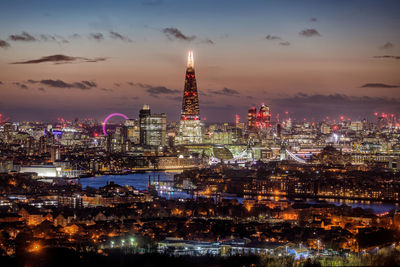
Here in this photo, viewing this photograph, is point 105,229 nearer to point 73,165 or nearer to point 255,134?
point 73,165

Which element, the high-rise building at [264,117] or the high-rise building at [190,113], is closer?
the high-rise building at [190,113]

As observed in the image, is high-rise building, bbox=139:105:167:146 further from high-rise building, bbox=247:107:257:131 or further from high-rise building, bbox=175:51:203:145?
high-rise building, bbox=247:107:257:131

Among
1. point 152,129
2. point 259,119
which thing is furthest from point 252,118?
point 152,129

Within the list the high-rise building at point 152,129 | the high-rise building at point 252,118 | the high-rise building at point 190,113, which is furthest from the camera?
the high-rise building at point 252,118

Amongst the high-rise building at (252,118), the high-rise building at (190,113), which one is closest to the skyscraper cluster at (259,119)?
the high-rise building at (252,118)

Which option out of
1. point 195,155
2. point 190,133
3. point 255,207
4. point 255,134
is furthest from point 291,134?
point 255,207

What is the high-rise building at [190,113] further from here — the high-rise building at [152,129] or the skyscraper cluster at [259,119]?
the skyscraper cluster at [259,119]

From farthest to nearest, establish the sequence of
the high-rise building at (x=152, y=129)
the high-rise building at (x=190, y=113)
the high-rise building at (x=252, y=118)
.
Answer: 1. the high-rise building at (x=252, y=118)
2. the high-rise building at (x=152, y=129)
3. the high-rise building at (x=190, y=113)
